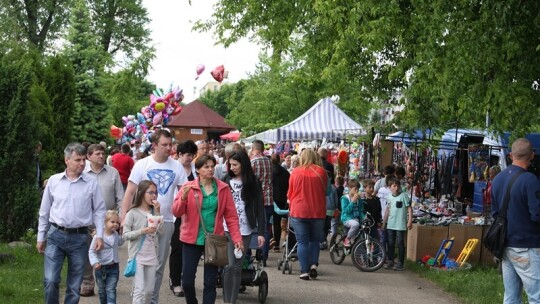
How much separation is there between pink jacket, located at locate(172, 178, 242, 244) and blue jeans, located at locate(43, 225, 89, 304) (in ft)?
3.10

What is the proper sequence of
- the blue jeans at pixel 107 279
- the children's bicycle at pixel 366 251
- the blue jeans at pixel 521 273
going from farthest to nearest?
the children's bicycle at pixel 366 251
the blue jeans at pixel 107 279
the blue jeans at pixel 521 273

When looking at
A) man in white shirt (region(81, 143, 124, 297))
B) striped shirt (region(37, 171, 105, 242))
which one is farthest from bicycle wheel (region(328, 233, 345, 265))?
striped shirt (region(37, 171, 105, 242))

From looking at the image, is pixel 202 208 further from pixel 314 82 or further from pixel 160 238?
pixel 314 82

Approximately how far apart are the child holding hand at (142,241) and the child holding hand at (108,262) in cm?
36

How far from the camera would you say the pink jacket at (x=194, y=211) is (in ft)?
28.8

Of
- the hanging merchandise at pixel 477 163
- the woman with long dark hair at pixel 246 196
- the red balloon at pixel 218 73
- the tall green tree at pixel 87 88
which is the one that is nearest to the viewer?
the woman with long dark hair at pixel 246 196

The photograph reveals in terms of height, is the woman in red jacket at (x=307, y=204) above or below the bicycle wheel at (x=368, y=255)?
above

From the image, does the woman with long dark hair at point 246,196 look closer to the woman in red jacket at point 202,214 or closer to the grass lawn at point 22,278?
the woman in red jacket at point 202,214

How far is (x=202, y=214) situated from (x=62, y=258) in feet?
4.53

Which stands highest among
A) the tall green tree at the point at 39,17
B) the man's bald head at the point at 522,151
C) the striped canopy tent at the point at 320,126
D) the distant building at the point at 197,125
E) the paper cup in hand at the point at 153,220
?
the tall green tree at the point at 39,17

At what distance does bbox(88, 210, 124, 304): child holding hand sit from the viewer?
28.8 feet

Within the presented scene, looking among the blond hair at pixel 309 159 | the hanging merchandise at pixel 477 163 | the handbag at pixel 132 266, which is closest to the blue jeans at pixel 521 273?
the handbag at pixel 132 266

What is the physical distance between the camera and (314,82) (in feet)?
74.0

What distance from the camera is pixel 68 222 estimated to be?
832 cm
